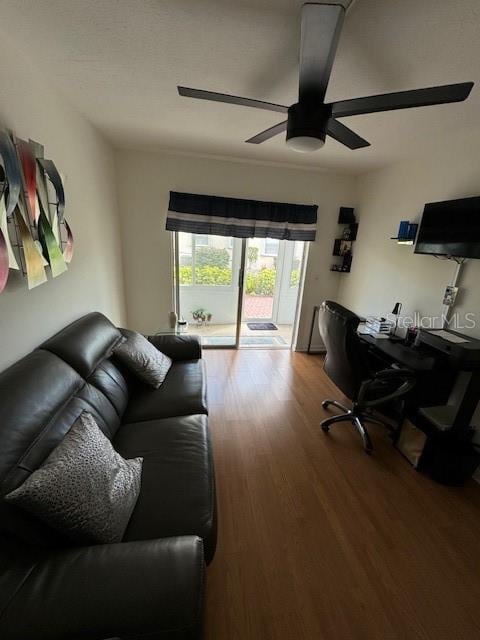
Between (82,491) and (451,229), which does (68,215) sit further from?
(451,229)

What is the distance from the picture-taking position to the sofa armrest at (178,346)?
2328 millimetres

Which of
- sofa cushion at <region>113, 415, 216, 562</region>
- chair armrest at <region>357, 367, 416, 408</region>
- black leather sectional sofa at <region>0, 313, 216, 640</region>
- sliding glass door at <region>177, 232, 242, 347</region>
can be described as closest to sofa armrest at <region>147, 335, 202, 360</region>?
black leather sectional sofa at <region>0, 313, 216, 640</region>

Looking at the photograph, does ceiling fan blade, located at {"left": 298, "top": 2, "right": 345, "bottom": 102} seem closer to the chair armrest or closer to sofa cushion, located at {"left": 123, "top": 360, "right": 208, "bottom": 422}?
the chair armrest

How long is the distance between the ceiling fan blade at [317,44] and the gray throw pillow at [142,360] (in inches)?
70.3

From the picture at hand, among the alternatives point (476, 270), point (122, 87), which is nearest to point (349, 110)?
point (122, 87)

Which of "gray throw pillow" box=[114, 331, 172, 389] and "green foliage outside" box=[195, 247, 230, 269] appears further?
"green foliage outside" box=[195, 247, 230, 269]

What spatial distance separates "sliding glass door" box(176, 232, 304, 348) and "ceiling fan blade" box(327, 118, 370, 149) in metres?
1.95

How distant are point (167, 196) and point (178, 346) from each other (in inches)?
71.8

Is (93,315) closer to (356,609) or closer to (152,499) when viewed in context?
(152,499)

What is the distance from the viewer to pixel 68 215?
1864mm

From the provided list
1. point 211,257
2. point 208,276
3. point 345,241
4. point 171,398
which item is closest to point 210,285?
point 208,276

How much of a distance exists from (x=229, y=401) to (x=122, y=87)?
2.53 metres

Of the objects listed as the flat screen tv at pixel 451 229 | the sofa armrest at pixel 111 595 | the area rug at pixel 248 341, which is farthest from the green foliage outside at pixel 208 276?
the sofa armrest at pixel 111 595

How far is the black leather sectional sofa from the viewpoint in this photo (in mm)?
683
